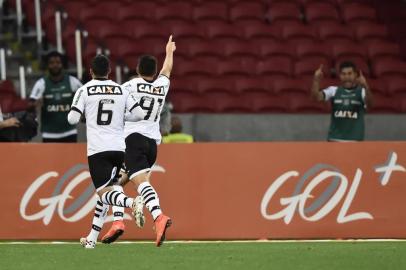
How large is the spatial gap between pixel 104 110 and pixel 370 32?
9.85 meters

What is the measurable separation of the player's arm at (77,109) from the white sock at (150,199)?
3.21 ft

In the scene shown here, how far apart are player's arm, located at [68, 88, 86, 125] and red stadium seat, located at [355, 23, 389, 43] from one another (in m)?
9.71

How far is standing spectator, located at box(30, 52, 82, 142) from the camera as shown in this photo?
1512 cm

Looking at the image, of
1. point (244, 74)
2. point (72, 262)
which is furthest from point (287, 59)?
point (72, 262)

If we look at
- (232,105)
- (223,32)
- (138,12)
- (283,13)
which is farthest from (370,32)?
(138,12)

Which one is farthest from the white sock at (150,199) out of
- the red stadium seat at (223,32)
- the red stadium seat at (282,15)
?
the red stadium seat at (282,15)

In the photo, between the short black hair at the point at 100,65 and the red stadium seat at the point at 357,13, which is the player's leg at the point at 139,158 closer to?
the short black hair at the point at 100,65

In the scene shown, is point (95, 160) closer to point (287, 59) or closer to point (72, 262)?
point (72, 262)

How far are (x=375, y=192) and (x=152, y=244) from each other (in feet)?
9.97

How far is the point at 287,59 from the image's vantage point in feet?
63.8

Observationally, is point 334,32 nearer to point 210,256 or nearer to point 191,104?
point 191,104

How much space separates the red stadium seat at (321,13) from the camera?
20766 mm

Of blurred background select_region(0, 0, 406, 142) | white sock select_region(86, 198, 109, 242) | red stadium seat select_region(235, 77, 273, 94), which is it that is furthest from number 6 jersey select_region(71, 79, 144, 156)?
red stadium seat select_region(235, 77, 273, 94)

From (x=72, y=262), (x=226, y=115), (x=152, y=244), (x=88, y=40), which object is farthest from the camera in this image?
(x=88, y=40)
